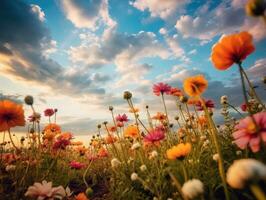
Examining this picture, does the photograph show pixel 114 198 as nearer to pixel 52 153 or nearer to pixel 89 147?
pixel 52 153

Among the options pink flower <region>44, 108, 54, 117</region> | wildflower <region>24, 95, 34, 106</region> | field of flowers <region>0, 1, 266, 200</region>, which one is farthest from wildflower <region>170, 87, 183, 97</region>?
pink flower <region>44, 108, 54, 117</region>

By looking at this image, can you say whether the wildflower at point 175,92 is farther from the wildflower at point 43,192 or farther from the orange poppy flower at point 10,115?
the wildflower at point 43,192

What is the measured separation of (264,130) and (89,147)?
19.1 ft

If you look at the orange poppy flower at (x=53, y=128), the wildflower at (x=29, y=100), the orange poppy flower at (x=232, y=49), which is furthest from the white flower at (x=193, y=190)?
the orange poppy flower at (x=53, y=128)

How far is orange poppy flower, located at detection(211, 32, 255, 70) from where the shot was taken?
176cm

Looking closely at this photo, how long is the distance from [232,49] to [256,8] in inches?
12.3

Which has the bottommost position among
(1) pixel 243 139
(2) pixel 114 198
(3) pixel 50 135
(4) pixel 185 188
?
(2) pixel 114 198

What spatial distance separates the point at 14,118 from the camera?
288cm

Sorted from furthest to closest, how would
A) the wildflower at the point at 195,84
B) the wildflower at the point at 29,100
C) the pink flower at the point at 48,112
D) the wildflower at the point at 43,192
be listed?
1. the pink flower at the point at 48,112
2. the wildflower at the point at 29,100
3. the wildflower at the point at 43,192
4. the wildflower at the point at 195,84

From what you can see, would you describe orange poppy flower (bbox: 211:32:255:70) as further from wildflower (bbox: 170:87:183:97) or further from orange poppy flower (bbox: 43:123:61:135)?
orange poppy flower (bbox: 43:123:61:135)

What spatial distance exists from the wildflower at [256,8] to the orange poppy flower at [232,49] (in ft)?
0.78

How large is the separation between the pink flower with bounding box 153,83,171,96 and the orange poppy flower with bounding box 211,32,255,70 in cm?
206

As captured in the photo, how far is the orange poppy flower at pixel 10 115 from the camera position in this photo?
2.81 meters

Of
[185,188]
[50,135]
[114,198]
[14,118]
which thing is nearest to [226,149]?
[114,198]
